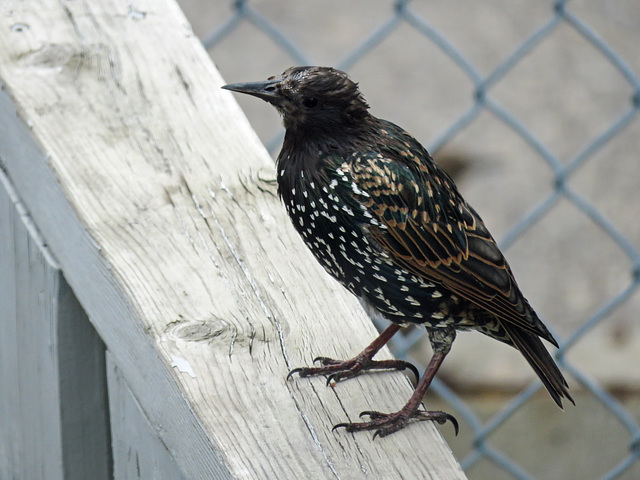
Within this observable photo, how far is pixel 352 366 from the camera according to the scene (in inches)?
56.5

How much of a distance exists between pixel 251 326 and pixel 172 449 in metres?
0.22

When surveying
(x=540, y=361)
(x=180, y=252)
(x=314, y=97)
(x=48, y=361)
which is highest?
(x=314, y=97)

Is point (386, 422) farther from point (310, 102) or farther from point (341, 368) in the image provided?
point (310, 102)

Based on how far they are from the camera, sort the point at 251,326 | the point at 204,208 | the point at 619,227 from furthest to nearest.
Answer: the point at 619,227 < the point at 204,208 < the point at 251,326

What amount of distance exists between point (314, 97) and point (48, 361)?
0.63 meters

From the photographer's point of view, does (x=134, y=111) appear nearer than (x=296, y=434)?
No

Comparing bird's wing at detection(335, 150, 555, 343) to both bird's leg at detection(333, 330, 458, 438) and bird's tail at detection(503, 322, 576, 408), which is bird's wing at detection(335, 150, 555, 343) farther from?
bird's leg at detection(333, 330, 458, 438)

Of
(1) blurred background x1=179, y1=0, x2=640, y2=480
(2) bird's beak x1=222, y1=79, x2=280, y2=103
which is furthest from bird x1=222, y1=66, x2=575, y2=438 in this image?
(1) blurred background x1=179, y1=0, x2=640, y2=480

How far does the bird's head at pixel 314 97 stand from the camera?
1625 millimetres

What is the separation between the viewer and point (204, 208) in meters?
1.49

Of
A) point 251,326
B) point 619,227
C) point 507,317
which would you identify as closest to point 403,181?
point 507,317

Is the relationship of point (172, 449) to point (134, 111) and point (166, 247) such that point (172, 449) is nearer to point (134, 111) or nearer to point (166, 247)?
point (166, 247)

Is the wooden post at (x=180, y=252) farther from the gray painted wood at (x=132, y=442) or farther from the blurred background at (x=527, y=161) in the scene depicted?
the blurred background at (x=527, y=161)

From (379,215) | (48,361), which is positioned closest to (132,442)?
(48,361)
